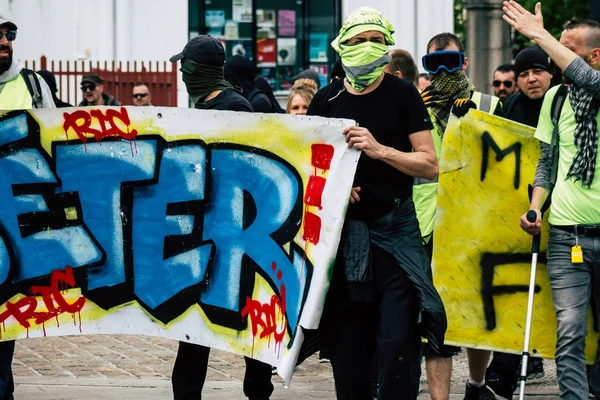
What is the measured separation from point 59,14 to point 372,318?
1633 cm

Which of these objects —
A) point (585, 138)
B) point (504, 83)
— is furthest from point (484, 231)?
point (504, 83)

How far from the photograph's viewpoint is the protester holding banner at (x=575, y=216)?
20.2ft

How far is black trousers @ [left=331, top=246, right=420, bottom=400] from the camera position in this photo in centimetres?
535

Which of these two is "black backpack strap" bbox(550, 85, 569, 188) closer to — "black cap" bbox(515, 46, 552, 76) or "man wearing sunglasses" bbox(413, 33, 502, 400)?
"man wearing sunglasses" bbox(413, 33, 502, 400)

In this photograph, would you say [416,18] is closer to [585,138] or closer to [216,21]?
[216,21]

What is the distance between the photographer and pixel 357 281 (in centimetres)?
535

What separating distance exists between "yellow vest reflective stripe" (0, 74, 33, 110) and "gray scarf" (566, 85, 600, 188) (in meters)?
2.92

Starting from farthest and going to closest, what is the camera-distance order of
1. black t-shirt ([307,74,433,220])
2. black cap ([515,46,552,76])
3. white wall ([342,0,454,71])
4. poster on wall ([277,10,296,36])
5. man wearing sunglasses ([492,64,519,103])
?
poster on wall ([277,10,296,36]) → white wall ([342,0,454,71]) → man wearing sunglasses ([492,64,519,103]) → black cap ([515,46,552,76]) → black t-shirt ([307,74,433,220])

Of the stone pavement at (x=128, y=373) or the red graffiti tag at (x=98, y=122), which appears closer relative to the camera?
the red graffiti tag at (x=98, y=122)

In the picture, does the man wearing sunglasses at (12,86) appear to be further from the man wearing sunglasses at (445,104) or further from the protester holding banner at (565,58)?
the protester holding banner at (565,58)

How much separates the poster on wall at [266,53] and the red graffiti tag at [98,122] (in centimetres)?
1581

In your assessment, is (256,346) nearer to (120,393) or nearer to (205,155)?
(205,155)

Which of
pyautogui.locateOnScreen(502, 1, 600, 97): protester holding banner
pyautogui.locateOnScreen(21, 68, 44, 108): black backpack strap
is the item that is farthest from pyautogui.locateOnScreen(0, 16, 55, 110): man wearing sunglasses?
pyautogui.locateOnScreen(502, 1, 600, 97): protester holding banner

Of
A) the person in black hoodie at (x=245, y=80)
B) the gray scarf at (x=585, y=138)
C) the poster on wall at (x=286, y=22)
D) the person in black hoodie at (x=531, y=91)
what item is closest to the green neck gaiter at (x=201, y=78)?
the gray scarf at (x=585, y=138)
